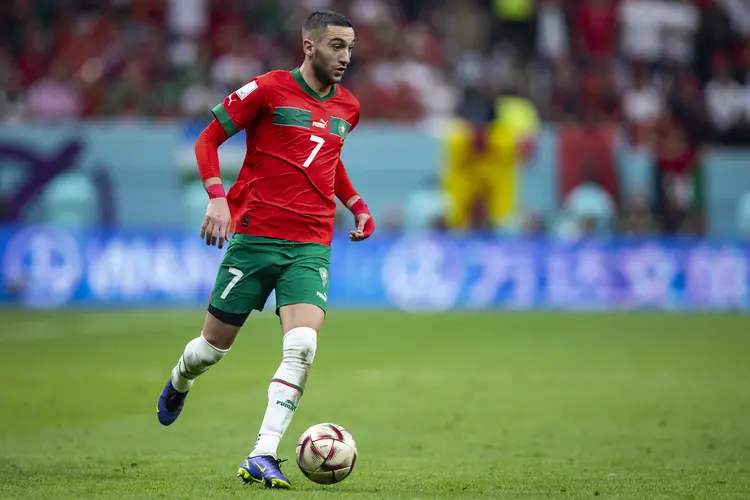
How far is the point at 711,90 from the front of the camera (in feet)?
86.5

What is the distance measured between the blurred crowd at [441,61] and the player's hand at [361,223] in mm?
15952

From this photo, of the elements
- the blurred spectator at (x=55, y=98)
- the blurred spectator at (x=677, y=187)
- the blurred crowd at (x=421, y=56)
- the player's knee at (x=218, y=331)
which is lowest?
the player's knee at (x=218, y=331)

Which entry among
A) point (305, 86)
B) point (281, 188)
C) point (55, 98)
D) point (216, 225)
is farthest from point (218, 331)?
point (55, 98)

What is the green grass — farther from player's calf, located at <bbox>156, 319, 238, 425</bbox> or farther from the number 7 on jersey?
the number 7 on jersey

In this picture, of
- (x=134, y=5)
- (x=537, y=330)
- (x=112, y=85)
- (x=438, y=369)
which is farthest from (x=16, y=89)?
(x=438, y=369)

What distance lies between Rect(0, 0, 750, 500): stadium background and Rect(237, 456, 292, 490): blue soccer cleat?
4.61 metres

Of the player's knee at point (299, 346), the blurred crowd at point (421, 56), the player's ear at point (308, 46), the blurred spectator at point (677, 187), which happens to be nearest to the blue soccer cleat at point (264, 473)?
the player's knee at point (299, 346)

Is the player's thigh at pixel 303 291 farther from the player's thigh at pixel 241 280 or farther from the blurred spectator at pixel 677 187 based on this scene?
the blurred spectator at pixel 677 187

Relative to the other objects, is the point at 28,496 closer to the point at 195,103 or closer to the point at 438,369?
the point at 438,369

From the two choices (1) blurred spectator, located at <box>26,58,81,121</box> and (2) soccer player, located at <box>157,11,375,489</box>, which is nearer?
(2) soccer player, located at <box>157,11,375,489</box>

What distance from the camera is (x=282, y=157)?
6.87 m

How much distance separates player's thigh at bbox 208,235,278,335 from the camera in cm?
678

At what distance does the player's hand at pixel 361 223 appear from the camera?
7199 mm

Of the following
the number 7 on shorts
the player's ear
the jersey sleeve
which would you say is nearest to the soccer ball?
the number 7 on shorts
